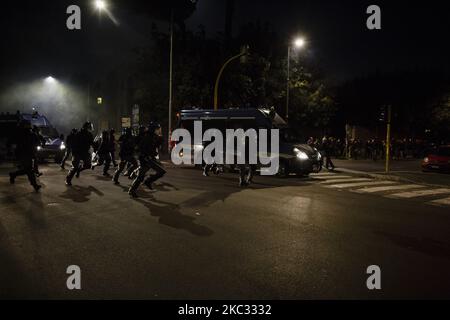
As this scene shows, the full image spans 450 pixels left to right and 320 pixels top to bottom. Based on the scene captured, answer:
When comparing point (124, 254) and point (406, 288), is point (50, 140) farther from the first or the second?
point (406, 288)

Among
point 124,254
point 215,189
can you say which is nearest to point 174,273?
point 124,254

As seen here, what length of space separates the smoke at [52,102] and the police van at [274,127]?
32556mm

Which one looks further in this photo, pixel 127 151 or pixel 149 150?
pixel 127 151

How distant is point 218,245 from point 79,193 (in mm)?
6059

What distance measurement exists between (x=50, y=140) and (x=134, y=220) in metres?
16.5

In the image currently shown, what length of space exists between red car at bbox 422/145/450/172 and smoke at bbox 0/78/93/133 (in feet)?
121

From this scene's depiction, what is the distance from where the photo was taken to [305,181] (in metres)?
16.2

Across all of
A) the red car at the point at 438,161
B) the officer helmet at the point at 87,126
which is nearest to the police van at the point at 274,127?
the officer helmet at the point at 87,126

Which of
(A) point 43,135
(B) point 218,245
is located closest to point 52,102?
(A) point 43,135

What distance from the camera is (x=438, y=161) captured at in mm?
23234

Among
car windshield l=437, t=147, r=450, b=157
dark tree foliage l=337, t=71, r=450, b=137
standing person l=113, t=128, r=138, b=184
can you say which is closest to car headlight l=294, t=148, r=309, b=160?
standing person l=113, t=128, r=138, b=184

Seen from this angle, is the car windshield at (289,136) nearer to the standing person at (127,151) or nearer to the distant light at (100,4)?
the standing person at (127,151)

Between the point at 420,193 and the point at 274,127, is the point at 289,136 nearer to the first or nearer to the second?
the point at 274,127

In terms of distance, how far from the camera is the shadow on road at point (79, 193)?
34.8 feet
